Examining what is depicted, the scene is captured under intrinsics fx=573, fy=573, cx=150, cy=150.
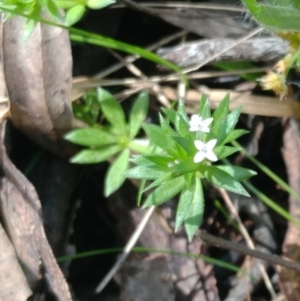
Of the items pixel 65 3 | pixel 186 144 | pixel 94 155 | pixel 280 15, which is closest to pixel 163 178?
pixel 186 144

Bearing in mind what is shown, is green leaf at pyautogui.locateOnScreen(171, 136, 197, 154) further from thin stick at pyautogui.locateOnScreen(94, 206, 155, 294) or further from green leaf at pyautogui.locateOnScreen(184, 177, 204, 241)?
thin stick at pyautogui.locateOnScreen(94, 206, 155, 294)

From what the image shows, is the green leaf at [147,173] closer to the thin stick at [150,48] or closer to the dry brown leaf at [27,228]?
the dry brown leaf at [27,228]

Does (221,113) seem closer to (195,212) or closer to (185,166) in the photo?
(185,166)

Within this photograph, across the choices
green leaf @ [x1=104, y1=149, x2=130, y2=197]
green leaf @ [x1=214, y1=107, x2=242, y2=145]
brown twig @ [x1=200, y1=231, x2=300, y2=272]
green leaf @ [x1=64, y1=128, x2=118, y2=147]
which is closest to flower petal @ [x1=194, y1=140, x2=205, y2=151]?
green leaf @ [x1=214, y1=107, x2=242, y2=145]

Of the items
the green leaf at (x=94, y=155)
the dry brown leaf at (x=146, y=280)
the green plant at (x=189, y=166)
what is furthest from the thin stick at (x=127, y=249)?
Result: the green plant at (x=189, y=166)

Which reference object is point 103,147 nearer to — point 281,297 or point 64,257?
point 64,257

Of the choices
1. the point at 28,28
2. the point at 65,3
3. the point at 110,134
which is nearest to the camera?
the point at 28,28
